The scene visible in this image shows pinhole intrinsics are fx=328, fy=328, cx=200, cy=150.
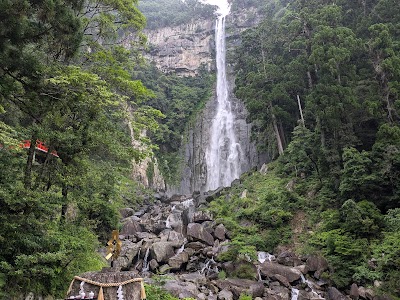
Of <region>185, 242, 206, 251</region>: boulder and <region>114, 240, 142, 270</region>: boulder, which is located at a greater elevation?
<region>185, 242, 206, 251</region>: boulder

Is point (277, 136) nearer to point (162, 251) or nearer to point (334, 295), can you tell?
point (162, 251)

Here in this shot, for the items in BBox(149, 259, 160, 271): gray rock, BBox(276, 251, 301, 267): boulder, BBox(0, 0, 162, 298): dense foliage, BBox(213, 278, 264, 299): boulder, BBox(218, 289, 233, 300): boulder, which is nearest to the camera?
BBox(0, 0, 162, 298): dense foliage

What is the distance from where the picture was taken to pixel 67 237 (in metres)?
7.33

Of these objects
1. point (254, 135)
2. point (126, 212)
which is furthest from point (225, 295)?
point (254, 135)

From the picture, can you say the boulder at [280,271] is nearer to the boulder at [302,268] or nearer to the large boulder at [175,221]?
the boulder at [302,268]

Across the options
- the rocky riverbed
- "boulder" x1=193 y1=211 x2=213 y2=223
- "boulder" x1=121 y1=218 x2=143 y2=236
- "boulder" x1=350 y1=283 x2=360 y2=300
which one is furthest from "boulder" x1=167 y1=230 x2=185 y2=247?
"boulder" x1=350 y1=283 x2=360 y2=300

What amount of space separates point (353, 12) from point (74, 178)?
2043 cm

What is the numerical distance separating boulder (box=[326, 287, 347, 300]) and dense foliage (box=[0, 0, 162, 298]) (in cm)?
784

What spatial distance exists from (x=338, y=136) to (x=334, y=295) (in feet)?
26.0

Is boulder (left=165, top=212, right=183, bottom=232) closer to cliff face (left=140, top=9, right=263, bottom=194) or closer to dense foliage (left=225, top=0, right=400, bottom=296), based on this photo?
dense foliage (left=225, top=0, right=400, bottom=296)

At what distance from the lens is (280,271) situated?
12.6m

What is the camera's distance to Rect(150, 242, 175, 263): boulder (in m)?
14.5

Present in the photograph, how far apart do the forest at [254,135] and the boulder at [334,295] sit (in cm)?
58

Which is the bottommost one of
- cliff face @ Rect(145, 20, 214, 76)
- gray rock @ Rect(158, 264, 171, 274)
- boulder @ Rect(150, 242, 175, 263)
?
gray rock @ Rect(158, 264, 171, 274)
